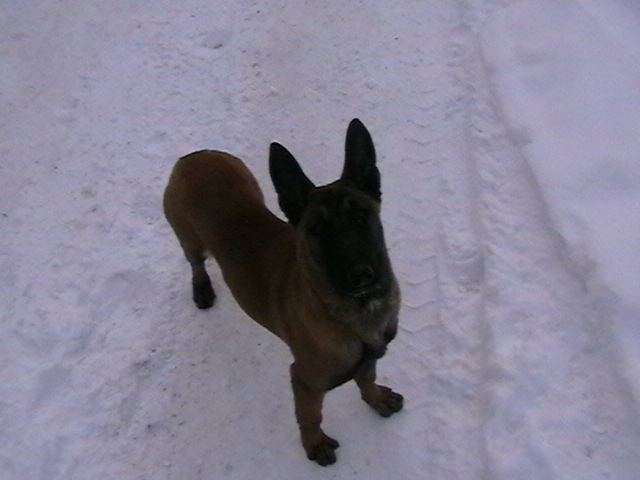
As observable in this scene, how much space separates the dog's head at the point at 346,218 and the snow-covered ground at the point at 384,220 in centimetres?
113

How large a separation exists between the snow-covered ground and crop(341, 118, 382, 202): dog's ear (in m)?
1.30

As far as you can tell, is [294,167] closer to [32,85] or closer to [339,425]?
[339,425]

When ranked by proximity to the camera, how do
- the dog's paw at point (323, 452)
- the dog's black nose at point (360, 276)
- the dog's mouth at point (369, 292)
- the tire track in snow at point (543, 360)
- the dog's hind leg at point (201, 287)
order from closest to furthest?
1. the dog's black nose at point (360, 276)
2. the dog's mouth at point (369, 292)
3. the tire track in snow at point (543, 360)
4. the dog's paw at point (323, 452)
5. the dog's hind leg at point (201, 287)

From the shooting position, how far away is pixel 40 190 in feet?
17.9

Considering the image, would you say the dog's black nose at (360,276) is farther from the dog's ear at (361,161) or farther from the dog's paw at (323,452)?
the dog's paw at (323,452)

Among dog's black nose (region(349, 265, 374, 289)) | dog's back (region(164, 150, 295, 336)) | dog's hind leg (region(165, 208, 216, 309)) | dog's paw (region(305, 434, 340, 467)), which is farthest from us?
dog's hind leg (region(165, 208, 216, 309))

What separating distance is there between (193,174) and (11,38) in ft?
13.1

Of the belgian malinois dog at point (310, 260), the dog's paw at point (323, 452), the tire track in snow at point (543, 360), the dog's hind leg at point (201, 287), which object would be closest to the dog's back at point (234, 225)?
the belgian malinois dog at point (310, 260)

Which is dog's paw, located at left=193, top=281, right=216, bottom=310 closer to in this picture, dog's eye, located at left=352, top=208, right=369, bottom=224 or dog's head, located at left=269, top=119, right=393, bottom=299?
dog's head, located at left=269, top=119, right=393, bottom=299

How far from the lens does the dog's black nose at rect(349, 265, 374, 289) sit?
2965mm

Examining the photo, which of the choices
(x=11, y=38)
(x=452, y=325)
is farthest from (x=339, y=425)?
(x=11, y=38)

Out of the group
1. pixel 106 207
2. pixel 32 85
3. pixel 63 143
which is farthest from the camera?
pixel 32 85

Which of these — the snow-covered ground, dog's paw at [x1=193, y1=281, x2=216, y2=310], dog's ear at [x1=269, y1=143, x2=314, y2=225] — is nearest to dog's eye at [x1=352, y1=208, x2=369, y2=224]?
dog's ear at [x1=269, y1=143, x2=314, y2=225]

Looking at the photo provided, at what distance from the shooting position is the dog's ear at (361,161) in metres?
3.16
